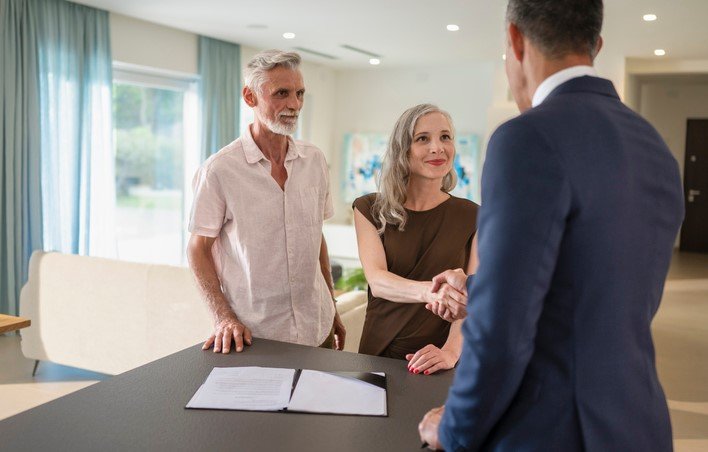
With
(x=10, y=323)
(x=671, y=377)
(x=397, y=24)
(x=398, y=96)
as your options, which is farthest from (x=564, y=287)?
(x=398, y=96)

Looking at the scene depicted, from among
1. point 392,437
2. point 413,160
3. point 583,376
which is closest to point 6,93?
point 413,160

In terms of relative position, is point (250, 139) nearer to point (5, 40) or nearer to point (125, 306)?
point (125, 306)

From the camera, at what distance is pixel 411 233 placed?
2143 mm

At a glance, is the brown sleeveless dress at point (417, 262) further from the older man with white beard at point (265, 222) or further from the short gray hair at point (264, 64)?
the short gray hair at point (264, 64)

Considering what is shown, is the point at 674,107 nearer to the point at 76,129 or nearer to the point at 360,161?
the point at 360,161

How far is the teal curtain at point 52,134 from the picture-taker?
559 cm

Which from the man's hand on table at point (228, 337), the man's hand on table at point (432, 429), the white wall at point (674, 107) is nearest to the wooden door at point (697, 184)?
the white wall at point (674, 107)

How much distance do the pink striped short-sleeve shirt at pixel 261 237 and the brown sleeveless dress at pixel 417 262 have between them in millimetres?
246

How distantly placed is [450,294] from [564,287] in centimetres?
67

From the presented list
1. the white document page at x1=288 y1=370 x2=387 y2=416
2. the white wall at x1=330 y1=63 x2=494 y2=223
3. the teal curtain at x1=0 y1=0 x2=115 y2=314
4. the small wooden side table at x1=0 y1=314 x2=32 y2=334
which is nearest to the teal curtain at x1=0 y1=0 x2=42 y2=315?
the teal curtain at x1=0 y1=0 x2=115 y2=314

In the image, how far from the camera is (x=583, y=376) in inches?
38.3

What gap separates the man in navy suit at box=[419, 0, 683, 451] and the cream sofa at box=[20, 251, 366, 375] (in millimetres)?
2732

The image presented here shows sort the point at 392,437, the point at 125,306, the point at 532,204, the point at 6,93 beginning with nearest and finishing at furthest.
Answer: the point at 532,204 → the point at 392,437 → the point at 125,306 → the point at 6,93

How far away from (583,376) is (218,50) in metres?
7.71
